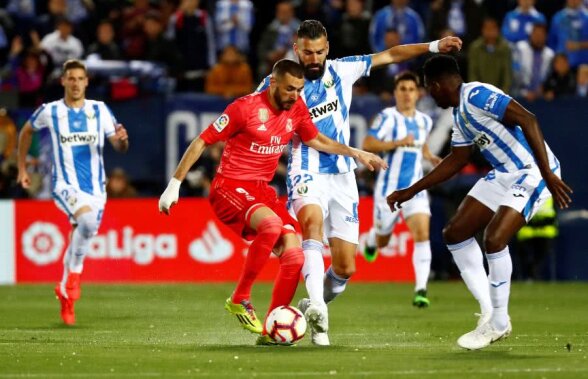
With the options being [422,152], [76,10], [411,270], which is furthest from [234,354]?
[76,10]

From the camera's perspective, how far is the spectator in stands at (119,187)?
1997 centimetres

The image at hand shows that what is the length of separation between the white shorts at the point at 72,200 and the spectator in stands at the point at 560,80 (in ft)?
29.6

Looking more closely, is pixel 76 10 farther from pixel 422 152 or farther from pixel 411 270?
pixel 422 152

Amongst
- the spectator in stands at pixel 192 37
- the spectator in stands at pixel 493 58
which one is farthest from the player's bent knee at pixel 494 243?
the spectator in stands at pixel 192 37

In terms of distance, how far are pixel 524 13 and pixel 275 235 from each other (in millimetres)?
12464

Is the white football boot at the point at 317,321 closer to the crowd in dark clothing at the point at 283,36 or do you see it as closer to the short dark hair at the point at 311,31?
the short dark hair at the point at 311,31

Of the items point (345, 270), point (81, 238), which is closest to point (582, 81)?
point (81, 238)

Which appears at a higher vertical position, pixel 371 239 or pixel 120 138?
pixel 120 138

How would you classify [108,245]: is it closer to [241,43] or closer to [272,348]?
[241,43]

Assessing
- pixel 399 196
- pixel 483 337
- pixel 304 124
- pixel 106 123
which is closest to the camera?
pixel 483 337

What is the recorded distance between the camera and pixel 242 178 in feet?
35.2

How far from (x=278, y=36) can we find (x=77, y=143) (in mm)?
8397

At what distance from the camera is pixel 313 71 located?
11258 millimetres

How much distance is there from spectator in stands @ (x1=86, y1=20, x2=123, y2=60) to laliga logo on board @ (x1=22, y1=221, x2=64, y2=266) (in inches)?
130
